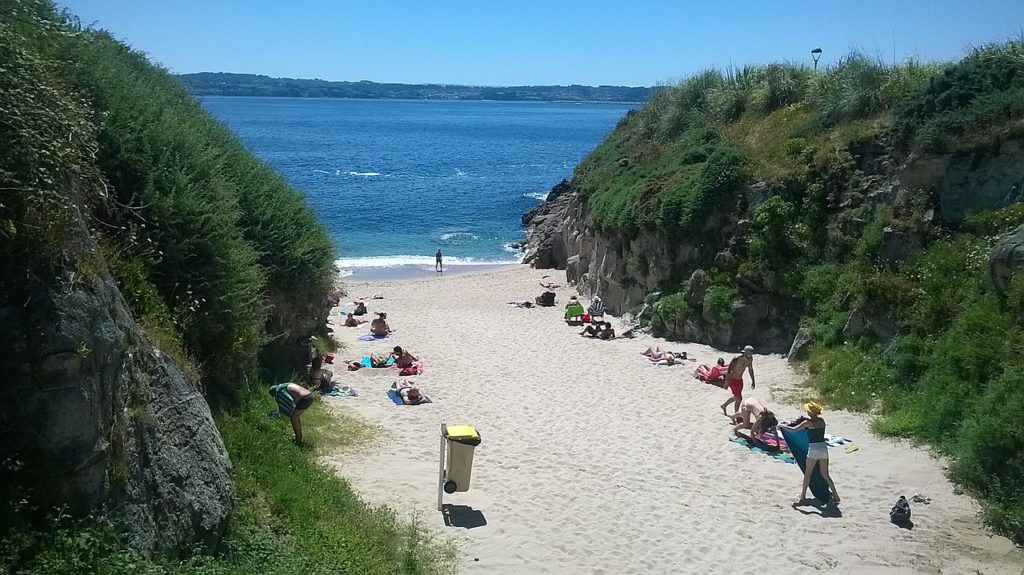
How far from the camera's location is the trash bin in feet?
32.9

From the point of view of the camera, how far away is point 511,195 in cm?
6388

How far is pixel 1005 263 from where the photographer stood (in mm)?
13156

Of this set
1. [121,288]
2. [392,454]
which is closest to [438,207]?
[392,454]

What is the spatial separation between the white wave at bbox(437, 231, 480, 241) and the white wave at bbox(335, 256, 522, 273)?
199 inches

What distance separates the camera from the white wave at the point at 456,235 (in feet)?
153

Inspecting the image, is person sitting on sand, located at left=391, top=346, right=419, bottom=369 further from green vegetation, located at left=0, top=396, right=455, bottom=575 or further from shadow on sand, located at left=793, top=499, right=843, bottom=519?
shadow on sand, located at left=793, top=499, right=843, bottom=519

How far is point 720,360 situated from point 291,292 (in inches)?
359

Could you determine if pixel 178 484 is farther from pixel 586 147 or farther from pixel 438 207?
pixel 586 147

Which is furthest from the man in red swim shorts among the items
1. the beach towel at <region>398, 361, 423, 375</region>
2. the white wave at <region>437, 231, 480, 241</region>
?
the white wave at <region>437, 231, 480, 241</region>

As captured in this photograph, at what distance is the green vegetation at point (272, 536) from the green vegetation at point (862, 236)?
24.2 feet

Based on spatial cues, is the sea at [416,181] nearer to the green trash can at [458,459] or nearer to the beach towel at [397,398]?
the beach towel at [397,398]

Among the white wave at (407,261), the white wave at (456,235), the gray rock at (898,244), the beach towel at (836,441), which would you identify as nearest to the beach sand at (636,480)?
the beach towel at (836,441)

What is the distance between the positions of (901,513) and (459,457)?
5.61 metres

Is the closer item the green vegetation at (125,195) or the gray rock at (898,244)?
the green vegetation at (125,195)
